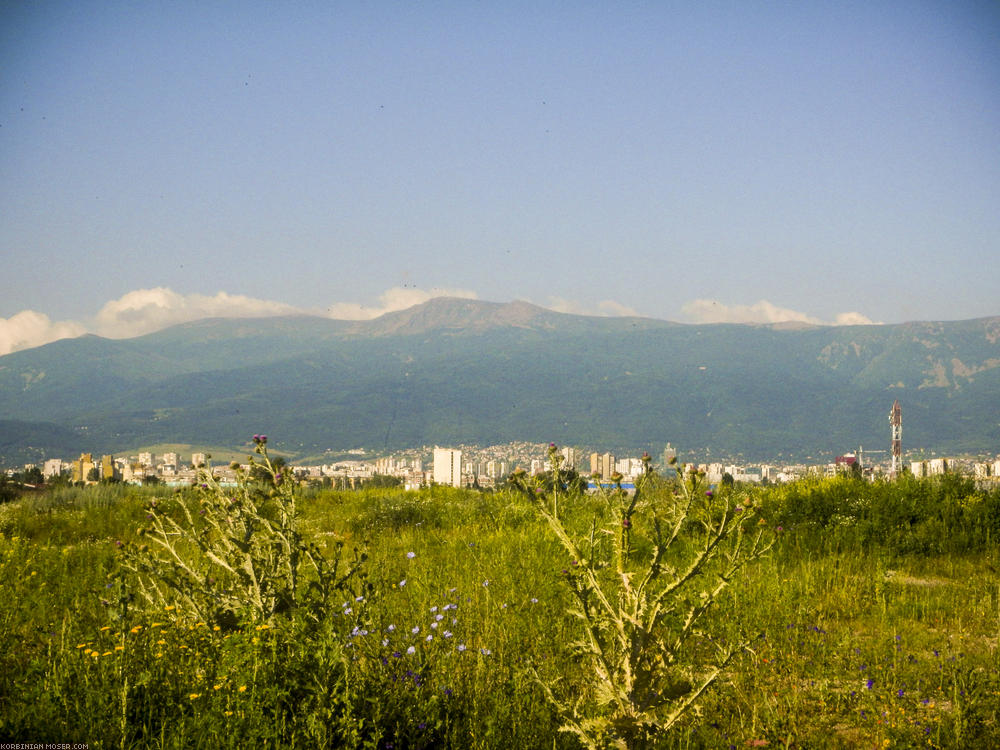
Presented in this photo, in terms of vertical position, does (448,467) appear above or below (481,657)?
below

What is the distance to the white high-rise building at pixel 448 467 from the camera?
20.8m

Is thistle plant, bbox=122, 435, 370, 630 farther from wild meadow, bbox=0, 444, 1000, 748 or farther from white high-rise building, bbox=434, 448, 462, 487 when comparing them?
white high-rise building, bbox=434, 448, 462, 487

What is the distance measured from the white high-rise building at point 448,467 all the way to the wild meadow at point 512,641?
38.1 feet

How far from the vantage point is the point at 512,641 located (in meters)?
5.59

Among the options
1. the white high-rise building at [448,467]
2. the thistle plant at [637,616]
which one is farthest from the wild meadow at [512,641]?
the white high-rise building at [448,467]

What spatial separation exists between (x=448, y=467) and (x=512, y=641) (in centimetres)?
1620

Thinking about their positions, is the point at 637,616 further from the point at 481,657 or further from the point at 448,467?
the point at 448,467

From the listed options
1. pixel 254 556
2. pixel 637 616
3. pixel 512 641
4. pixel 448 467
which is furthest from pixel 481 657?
pixel 448 467

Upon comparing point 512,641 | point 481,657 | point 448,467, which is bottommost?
point 448,467

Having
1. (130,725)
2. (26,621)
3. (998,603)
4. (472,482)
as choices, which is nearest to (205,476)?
(130,725)

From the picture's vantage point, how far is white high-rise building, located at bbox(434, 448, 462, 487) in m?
20.8

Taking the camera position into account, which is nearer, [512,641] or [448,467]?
[512,641]

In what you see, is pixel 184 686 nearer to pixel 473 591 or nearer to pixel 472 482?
pixel 473 591

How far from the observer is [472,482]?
2008 cm
